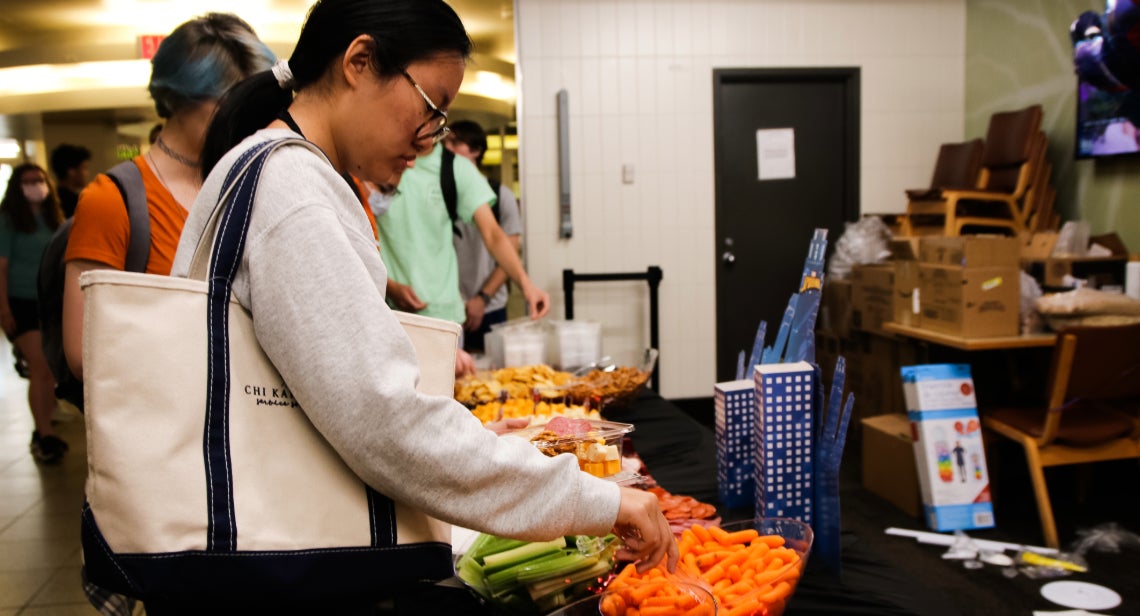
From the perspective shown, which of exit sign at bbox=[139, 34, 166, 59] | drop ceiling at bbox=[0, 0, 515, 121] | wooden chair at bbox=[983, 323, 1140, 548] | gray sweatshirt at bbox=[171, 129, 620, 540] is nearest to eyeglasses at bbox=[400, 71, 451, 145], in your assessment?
gray sweatshirt at bbox=[171, 129, 620, 540]

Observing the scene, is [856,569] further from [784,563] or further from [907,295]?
[907,295]

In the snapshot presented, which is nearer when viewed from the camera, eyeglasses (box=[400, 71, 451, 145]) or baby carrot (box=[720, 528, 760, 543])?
eyeglasses (box=[400, 71, 451, 145])

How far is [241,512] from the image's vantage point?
2.43 ft

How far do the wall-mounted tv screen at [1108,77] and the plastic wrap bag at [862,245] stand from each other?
1049 millimetres

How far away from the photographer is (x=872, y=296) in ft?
14.1

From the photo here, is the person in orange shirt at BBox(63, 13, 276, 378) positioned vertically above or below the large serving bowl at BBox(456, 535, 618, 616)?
above

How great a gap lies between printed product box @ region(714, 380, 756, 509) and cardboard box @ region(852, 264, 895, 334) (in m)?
2.78

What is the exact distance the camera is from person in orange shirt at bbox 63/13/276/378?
1.42m

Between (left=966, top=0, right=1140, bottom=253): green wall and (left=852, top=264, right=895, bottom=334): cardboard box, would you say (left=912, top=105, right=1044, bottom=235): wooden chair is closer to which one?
(left=966, top=0, right=1140, bottom=253): green wall

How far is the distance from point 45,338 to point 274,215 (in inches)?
47.7

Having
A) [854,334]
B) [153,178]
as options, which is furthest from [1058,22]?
[153,178]

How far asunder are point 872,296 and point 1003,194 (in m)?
0.93

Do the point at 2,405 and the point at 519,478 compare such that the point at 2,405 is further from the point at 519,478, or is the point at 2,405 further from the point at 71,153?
the point at 519,478

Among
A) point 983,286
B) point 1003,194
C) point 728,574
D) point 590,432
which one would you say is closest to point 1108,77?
point 983,286
